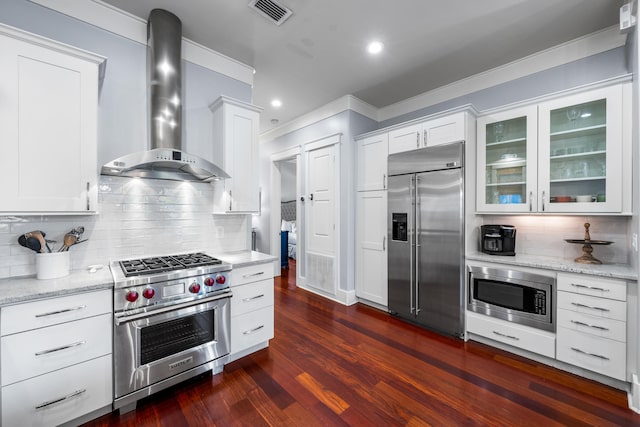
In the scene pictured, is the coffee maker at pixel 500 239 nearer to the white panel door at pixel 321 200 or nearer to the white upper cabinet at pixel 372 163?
the white upper cabinet at pixel 372 163

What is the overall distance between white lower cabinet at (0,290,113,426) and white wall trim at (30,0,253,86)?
6.90 ft

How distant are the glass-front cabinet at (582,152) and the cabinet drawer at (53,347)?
3.67 meters

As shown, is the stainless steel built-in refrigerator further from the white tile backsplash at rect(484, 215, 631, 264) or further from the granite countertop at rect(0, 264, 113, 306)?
the granite countertop at rect(0, 264, 113, 306)

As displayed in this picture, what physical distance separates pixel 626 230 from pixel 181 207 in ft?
13.2

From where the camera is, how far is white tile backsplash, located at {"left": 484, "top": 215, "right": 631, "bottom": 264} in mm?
2359

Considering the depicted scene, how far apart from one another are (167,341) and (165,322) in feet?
0.54

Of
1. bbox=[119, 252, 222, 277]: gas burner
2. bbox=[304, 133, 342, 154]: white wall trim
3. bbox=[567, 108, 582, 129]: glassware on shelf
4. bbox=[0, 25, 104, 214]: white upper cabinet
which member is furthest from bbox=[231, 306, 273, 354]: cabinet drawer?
bbox=[567, 108, 582, 129]: glassware on shelf

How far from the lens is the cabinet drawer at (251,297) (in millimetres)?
2244

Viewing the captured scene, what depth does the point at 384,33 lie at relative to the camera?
8.04ft

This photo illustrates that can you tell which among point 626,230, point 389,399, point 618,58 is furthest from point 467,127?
point 389,399

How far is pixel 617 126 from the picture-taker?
85.6 inches

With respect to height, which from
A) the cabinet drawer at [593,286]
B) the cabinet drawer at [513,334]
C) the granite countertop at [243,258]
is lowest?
the cabinet drawer at [513,334]

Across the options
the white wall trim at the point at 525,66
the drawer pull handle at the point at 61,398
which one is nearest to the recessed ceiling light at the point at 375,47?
the white wall trim at the point at 525,66

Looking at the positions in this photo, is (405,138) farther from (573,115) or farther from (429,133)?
(573,115)
